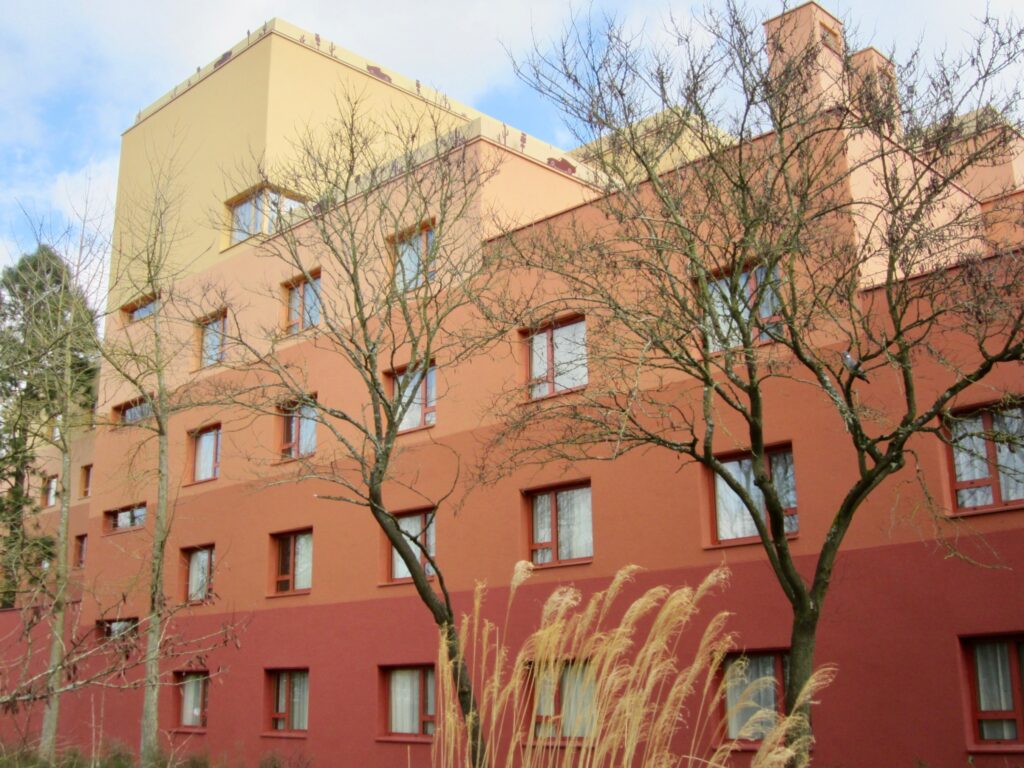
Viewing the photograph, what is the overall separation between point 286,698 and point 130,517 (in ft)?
25.9

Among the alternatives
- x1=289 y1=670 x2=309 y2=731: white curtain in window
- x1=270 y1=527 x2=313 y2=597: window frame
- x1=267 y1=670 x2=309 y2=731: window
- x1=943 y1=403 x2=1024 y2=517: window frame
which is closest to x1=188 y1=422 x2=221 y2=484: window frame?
x1=270 y1=527 x2=313 y2=597: window frame

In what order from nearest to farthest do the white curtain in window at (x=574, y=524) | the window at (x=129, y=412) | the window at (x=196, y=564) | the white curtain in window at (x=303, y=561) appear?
the white curtain in window at (x=574, y=524), the white curtain in window at (x=303, y=561), the window at (x=196, y=564), the window at (x=129, y=412)

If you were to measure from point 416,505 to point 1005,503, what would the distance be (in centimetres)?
973

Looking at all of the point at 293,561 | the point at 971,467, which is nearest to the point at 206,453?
the point at 293,561

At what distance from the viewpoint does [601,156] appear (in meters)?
12.2

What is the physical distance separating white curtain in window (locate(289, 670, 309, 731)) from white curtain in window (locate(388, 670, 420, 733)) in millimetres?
2173

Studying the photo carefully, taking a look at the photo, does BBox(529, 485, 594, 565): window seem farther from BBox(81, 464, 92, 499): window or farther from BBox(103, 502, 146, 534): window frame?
BBox(81, 464, 92, 499): window

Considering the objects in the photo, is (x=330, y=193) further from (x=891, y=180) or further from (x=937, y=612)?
(x=937, y=612)

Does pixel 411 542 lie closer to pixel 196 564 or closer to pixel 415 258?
pixel 415 258

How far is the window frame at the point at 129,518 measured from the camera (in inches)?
1019

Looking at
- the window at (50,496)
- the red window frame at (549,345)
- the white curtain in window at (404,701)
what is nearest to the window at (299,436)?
the white curtain in window at (404,701)

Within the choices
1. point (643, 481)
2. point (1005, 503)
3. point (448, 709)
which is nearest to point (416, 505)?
point (643, 481)

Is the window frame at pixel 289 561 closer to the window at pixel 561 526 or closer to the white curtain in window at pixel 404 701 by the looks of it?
the white curtain in window at pixel 404 701

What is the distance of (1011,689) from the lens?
1241 cm
